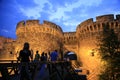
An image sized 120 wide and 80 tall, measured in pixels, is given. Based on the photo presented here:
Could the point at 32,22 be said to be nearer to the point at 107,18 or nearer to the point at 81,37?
the point at 81,37

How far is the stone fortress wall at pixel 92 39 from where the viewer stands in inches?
802

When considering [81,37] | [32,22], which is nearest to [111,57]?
[81,37]

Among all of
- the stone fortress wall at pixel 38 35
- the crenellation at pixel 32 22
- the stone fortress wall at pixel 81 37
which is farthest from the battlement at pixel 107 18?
the crenellation at pixel 32 22

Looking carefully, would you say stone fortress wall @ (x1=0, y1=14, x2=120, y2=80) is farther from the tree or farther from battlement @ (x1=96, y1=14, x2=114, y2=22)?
the tree

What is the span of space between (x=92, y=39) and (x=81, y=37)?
1792mm

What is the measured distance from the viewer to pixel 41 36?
20.6 metres

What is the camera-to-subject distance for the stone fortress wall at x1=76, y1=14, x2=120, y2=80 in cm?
2036

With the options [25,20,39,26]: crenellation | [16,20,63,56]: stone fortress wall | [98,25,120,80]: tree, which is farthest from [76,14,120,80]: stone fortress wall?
[25,20,39,26]: crenellation

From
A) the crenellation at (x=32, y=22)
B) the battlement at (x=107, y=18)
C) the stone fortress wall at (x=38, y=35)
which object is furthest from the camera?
the crenellation at (x=32, y=22)

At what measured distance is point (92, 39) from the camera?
69.3 feet

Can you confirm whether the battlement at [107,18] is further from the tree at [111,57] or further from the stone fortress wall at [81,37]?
the tree at [111,57]

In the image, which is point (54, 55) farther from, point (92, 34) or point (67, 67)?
point (92, 34)

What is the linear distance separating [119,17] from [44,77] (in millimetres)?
15984

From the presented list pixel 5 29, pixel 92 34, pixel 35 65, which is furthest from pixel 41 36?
pixel 5 29
